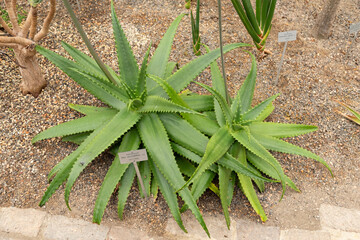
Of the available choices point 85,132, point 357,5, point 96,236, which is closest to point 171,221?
point 96,236

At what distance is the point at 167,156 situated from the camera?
1.78m

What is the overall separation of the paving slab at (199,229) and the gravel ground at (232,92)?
6cm

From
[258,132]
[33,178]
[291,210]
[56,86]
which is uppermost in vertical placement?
[56,86]

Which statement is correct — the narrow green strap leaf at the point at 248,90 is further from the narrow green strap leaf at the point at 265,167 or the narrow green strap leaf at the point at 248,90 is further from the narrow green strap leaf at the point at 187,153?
the narrow green strap leaf at the point at 187,153

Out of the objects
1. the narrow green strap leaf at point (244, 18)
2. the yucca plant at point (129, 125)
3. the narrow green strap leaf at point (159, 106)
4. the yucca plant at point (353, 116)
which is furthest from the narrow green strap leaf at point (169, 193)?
the yucca plant at point (353, 116)

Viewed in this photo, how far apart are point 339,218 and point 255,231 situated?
1.78ft

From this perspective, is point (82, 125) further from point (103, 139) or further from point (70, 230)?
point (70, 230)

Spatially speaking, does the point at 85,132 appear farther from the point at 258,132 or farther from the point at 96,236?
the point at 258,132

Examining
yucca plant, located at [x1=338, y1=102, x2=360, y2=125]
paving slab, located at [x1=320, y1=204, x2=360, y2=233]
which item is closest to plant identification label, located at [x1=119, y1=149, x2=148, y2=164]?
paving slab, located at [x1=320, y1=204, x2=360, y2=233]

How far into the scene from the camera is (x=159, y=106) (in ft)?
5.87

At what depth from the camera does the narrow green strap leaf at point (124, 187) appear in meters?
1.90

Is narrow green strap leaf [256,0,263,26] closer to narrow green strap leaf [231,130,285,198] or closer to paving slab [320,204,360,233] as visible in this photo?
narrow green strap leaf [231,130,285,198]

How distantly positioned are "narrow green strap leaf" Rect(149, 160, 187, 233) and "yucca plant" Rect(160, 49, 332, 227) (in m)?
0.12

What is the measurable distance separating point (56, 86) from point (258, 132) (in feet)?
5.12
